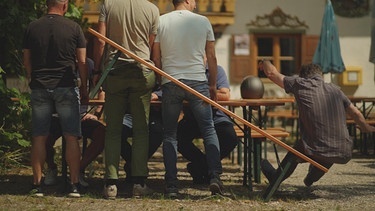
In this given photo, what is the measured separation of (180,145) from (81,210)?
167 centimetres

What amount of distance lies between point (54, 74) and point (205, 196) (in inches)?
59.5

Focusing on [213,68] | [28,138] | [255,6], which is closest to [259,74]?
[255,6]

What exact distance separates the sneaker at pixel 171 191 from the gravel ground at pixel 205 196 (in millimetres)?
52

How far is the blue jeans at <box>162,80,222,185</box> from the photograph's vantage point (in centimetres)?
614

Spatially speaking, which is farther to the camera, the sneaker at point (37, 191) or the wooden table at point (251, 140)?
the wooden table at point (251, 140)

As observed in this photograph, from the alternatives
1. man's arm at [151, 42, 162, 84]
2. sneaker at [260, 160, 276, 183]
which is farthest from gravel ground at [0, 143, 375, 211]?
man's arm at [151, 42, 162, 84]

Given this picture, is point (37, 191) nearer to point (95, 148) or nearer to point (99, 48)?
point (95, 148)

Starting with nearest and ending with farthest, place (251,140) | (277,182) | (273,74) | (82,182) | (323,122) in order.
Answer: (323,122) < (277,182) < (273,74) < (82,182) < (251,140)

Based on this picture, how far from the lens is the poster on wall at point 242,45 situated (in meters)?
17.0

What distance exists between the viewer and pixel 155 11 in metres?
6.20

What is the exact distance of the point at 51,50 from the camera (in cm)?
602

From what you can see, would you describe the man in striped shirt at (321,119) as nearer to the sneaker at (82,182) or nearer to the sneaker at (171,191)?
the sneaker at (171,191)

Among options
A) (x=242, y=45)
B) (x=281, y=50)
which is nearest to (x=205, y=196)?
(x=242, y=45)

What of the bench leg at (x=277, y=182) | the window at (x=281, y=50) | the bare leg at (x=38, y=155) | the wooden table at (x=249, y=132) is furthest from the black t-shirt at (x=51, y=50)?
the window at (x=281, y=50)
